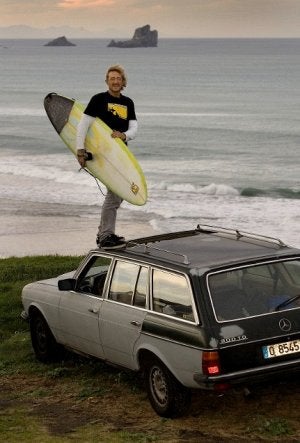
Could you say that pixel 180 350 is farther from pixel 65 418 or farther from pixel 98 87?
pixel 98 87

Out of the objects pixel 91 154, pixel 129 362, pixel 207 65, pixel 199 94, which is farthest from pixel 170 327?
pixel 207 65

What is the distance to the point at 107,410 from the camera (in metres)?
9.83

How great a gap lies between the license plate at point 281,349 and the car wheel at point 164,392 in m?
0.85

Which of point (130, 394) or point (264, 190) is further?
point (264, 190)

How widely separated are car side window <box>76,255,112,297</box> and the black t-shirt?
3.53 metres

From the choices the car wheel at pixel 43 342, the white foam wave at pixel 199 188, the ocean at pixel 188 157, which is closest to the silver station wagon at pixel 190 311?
the car wheel at pixel 43 342

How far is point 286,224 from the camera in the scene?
3350 cm

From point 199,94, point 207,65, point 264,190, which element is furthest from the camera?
point 207,65

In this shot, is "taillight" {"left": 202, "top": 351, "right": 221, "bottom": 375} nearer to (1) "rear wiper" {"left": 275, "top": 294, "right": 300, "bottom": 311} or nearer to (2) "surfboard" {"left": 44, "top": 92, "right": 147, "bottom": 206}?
(1) "rear wiper" {"left": 275, "top": 294, "right": 300, "bottom": 311}

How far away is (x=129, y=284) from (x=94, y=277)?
95 cm

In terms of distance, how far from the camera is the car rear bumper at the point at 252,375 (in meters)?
8.59

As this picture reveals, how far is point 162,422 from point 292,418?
1.21m

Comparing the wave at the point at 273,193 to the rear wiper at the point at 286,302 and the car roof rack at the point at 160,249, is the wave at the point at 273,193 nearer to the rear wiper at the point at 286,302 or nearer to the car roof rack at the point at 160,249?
the car roof rack at the point at 160,249

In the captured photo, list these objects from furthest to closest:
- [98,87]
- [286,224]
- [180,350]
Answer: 1. [98,87]
2. [286,224]
3. [180,350]
